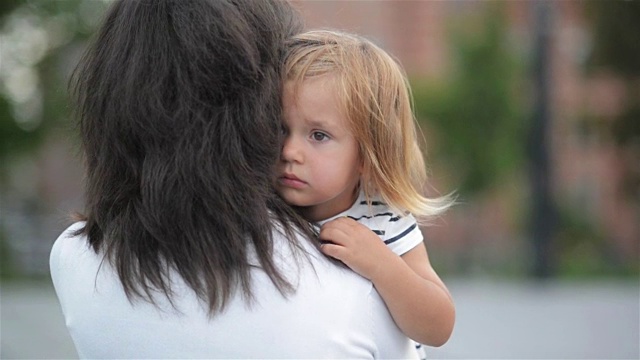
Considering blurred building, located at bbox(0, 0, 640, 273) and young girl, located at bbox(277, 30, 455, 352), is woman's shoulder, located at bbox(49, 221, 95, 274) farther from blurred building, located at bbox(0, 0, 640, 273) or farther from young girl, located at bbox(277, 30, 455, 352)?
blurred building, located at bbox(0, 0, 640, 273)

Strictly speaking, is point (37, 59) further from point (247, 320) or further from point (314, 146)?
point (247, 320)

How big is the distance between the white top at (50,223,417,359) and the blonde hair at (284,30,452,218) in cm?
25

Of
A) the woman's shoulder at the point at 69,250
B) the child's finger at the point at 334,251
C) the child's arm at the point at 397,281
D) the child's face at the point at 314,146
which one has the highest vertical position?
the child's face at the point at 314,146

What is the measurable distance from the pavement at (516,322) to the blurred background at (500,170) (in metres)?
0.02

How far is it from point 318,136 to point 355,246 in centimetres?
21

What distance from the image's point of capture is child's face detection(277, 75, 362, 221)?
173cm

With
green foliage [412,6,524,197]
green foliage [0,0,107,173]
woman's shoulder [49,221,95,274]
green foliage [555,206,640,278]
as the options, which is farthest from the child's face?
green foliage [555,206,640,278]

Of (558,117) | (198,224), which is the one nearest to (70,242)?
(198,224)

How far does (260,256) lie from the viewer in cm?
156

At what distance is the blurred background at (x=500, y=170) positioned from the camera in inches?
292

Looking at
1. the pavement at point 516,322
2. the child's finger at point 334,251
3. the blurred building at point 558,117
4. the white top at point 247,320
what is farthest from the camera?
the blurred building at point 558,117

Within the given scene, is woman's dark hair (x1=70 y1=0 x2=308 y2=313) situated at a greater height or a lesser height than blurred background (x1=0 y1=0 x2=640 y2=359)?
greater

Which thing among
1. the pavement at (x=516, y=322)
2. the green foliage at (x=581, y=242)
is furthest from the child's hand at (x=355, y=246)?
the green foliage at (x=581, y=242)

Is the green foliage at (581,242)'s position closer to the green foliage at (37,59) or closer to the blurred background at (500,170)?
the blurred background at (500,170)
